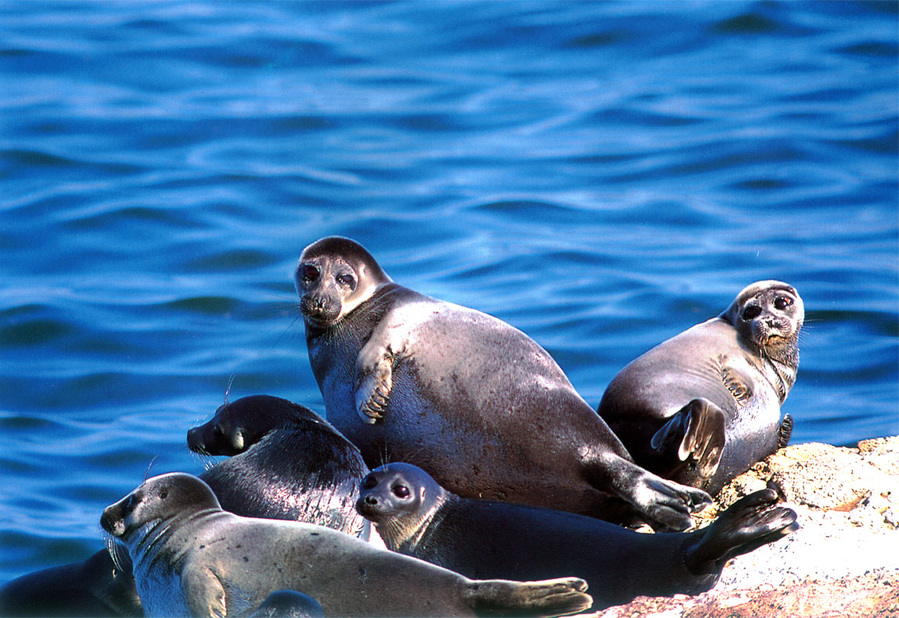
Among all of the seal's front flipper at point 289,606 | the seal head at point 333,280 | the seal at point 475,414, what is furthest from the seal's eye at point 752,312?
the seal's front flipper at point 289,606

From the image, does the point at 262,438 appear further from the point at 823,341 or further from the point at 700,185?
the point at 700,185

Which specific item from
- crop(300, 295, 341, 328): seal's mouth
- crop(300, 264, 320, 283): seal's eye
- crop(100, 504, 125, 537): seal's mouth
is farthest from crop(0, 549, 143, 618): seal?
crop(300, 264, 320, 283): seal's eye

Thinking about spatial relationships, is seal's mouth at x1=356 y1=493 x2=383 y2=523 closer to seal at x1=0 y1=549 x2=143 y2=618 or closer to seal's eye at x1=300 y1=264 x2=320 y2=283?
seal at x1=0 y1=549 x2=143 y2=618

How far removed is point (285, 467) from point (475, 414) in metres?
0.84

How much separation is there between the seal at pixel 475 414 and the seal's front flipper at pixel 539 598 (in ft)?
4.22

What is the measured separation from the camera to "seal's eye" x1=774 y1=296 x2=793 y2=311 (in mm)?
6074

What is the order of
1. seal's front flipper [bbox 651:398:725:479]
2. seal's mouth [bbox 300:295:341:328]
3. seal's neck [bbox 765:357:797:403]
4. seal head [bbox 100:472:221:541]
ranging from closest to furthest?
seal head [bbox 100:472:221:541], seal's front flipper [bbox 651:398:725:479], seal's mouth [bbox 300:295:341:328], seal's neck [bbox 765:357:797:403]

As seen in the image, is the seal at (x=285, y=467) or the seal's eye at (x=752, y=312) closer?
the seal at (x=285, y=467)

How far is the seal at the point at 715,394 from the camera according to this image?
5.08 meters

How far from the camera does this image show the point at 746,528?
12.9 feet

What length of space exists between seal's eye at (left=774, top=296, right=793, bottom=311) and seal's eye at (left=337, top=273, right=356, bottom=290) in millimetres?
2193

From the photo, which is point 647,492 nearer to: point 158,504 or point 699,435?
point 699,435

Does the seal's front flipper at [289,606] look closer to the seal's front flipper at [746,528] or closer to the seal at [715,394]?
the seal's front flipper at [746,528]

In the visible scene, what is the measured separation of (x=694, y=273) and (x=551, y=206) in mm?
2239
